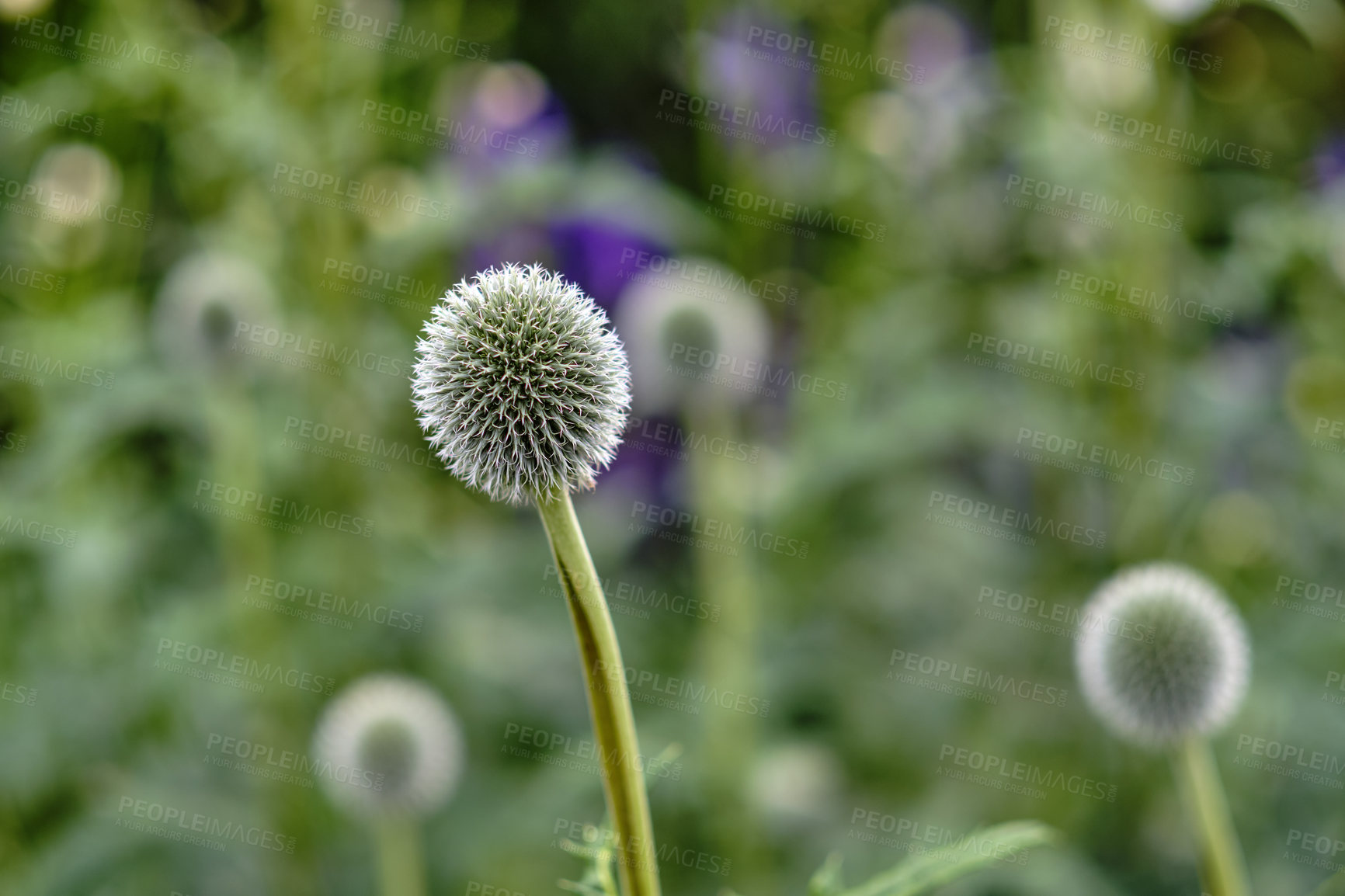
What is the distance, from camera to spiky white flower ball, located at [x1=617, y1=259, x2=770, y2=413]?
2.95 metres

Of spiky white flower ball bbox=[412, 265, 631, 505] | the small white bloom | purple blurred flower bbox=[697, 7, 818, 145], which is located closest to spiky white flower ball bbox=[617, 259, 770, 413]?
purple blurred flower bbox=[697, 7, 818, 145]

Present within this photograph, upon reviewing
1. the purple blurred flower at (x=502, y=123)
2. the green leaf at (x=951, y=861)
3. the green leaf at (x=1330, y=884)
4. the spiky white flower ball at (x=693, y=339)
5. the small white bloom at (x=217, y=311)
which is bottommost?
the green leaf at (x=951, y=861)

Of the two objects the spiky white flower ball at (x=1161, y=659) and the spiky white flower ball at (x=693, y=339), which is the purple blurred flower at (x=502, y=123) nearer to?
the spiky white flower ball at (x=693, y=339)

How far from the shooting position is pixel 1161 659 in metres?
1.84

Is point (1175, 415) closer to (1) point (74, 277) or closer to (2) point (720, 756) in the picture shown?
(2) point (720, 756)

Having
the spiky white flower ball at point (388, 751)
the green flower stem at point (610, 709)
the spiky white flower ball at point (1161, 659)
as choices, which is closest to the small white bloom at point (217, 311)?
the spiky white flower ball at point (388, 751)

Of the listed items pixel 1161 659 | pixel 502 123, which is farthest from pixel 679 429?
pixel 1161 659

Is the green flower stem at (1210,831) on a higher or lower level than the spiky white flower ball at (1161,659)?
lower

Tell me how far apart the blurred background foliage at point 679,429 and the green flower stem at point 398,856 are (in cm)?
22

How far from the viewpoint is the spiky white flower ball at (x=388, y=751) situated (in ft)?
7.44

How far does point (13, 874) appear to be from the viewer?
242cm

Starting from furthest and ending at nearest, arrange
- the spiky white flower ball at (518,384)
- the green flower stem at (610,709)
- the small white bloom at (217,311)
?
1. the small white bloom at (217,311)
2. the spiky white flower ball at (518,384)
3. the green flower stem at (610,709)

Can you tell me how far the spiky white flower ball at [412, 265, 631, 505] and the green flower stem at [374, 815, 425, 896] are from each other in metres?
1.54

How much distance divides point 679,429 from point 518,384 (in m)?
2.46
